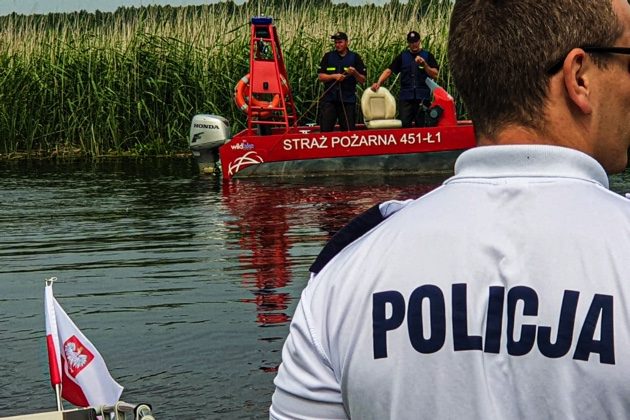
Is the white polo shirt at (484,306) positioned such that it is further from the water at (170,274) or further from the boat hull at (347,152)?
the boat hull at (347,152)

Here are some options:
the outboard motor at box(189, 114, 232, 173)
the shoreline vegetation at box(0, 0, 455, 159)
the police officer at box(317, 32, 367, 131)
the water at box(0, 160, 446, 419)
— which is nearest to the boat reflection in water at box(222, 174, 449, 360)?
the water at box(0, 160, 446, 419)

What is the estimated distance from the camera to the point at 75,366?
407 centimetres

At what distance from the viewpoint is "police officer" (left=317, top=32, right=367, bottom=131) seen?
56.6ft

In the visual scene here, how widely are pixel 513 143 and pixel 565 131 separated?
0.21 ft

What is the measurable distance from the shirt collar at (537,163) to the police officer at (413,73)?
15446 mm

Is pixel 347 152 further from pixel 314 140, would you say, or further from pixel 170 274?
pixel 170 274

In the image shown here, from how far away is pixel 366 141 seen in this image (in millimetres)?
16891

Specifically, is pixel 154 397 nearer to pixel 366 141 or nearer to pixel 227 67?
pixel 366 141

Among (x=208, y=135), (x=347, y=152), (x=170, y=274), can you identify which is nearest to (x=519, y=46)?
(x=170, y=274)

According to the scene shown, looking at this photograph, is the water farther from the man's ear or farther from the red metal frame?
the man's ear

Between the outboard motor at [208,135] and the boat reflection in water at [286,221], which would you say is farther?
the outboard motor at [208,135]

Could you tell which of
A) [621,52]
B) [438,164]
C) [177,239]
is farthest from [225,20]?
[621,52]

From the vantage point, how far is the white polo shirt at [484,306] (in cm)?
144

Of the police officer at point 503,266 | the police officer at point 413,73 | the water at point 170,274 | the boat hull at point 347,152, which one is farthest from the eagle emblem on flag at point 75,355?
the police officer at point 413,73
